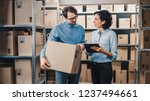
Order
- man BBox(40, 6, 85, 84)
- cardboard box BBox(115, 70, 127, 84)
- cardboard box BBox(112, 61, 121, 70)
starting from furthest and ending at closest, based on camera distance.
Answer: cardboard box BBox(112, 61, 121, 70)
cardboard box BBox(115, 70, 127, 84)
man BBox(40, 6, 85, 84)

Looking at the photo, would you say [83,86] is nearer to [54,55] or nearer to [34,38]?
[54,55]

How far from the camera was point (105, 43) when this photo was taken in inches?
85.8

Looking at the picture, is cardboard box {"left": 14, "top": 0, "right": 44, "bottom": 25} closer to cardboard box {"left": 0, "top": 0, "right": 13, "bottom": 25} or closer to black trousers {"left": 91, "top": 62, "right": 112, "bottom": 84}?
cardboard box {"left": 0, "top": 0, "right": 13, "bottom": 25}

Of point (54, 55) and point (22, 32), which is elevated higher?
point (22, 32)

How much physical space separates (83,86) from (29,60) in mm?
1182

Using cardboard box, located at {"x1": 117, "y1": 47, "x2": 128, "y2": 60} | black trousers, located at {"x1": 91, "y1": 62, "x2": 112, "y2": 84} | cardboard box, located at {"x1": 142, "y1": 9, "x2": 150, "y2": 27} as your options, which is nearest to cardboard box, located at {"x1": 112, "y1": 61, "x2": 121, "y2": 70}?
cardboard box, located at {"x1": 117, "y1": 47, "x2": 128, "y2": 60}

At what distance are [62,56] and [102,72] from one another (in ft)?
1.20

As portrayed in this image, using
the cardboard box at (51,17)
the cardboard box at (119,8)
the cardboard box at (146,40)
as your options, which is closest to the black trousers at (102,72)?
the cardboard box at (146,40)

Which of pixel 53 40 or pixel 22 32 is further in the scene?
pixel 22 32

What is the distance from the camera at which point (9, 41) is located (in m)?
2.80

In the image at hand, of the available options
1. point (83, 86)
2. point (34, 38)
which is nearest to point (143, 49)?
point (34, 38)

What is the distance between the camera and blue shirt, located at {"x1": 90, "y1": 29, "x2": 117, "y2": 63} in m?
2.13

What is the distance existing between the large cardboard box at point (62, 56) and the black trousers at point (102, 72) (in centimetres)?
20

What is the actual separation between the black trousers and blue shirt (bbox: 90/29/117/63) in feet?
0.11
